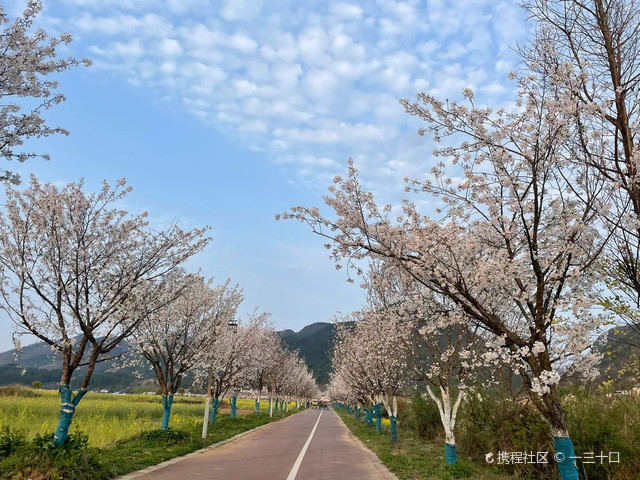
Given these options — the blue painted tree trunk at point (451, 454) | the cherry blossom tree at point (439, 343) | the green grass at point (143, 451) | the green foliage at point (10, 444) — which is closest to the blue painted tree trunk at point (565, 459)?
the cherry blossom tree at point (439, 343)

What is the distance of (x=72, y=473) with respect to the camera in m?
7.76

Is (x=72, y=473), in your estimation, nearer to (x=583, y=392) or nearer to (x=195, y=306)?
(x=195, y=306)

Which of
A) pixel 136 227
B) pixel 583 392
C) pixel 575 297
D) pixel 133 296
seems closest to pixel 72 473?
pixel 133 296

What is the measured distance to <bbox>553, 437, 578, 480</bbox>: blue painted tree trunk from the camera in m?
4.98

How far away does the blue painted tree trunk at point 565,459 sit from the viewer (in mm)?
4980

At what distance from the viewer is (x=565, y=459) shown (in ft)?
16.6

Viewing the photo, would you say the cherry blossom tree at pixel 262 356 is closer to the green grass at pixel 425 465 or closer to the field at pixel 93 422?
the field at pixel 93 422

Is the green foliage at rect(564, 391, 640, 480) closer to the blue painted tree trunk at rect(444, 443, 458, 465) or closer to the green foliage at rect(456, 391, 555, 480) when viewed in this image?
the green foliage at rect(456, 391, 555, 480)

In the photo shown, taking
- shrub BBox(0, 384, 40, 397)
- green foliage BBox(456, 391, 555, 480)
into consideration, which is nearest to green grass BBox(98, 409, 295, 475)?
green foliage BBox(456, 391, 555, 480)

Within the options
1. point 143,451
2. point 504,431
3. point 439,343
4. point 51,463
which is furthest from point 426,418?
point 51,463

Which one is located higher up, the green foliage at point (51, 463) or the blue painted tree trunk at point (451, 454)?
the green foliage at point (51, 463)

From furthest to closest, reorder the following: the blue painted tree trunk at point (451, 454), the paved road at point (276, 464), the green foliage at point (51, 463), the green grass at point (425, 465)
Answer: the blue painted tree trunk at point (451, 454), the green grass at point (425, 465), the paved road at point (276, 464), the green foliage at point (51, 463)

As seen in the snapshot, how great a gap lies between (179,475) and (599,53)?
40.9 ft

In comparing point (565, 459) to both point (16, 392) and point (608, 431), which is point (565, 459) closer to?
point (608, 431)
